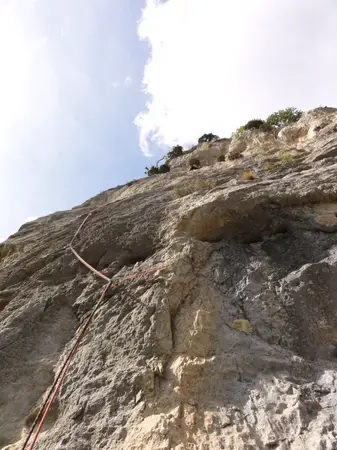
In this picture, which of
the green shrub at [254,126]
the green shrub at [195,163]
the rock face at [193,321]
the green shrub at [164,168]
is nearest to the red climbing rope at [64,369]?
the rock face at [193,321]

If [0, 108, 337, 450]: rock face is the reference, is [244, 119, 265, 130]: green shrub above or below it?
above

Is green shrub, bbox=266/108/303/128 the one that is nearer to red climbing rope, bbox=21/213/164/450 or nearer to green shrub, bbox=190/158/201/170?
green shrub, bbox=190/158/201/170

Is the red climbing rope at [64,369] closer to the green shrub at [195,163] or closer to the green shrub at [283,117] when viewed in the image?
the green shrub at [195,163]

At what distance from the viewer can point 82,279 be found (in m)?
7.06

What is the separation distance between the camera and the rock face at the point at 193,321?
395 centimetres

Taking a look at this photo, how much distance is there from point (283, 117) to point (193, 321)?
12159mm

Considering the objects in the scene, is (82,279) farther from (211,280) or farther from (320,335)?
(320,335)

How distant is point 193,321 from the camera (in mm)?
5141

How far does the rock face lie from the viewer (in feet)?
13.0

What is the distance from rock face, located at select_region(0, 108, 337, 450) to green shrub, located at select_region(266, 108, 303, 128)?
6531mm

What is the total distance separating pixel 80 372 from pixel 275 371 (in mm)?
2263

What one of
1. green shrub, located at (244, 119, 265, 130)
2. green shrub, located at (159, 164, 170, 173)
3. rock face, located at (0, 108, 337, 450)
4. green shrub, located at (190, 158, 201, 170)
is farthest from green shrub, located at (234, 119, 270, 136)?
rock face, located at (0, 108, 337, 450)

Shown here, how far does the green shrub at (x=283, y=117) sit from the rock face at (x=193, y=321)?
6531 mm

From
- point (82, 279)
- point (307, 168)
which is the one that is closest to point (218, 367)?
point (82, 279)
